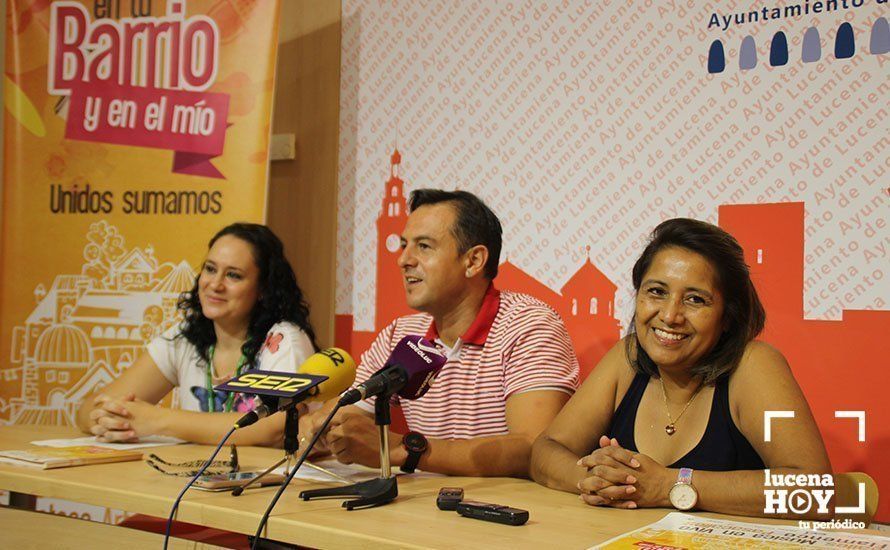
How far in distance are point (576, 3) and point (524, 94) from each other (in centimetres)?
39

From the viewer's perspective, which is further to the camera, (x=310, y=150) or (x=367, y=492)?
(x=310, y=150)

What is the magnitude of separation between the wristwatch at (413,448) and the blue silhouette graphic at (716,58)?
1742 millimetres

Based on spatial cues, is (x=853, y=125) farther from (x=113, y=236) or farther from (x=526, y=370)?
(x=113, y=236)

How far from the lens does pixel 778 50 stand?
3.10 m

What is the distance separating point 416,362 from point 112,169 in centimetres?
241

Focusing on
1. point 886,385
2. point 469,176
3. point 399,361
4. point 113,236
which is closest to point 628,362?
point 399,361

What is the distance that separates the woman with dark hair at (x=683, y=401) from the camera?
192 centimetres

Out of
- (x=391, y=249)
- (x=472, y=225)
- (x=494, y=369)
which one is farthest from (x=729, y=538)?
(x=391, y=249)

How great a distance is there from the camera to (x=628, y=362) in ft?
7.64

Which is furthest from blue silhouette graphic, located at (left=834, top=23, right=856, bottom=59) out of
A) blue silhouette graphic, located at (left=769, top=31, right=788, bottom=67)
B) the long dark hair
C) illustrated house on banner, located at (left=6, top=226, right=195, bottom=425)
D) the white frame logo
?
illustrated house on banner, located at (left=6, top=226, right=195, bottom=425)

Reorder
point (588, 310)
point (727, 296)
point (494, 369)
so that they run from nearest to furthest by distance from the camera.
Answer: point (727, 296) < point (494, 369) < point (588, 310)

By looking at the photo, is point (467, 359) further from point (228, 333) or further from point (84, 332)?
point (84, 332)

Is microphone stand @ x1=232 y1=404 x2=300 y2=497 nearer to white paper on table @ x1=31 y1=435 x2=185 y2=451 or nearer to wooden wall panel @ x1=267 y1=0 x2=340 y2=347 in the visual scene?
white paper on table @ x1=31 y1=435 x2=185 y2=451

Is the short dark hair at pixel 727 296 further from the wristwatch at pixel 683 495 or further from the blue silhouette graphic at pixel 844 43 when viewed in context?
the blue silhouette graphic at pixel 844 43
